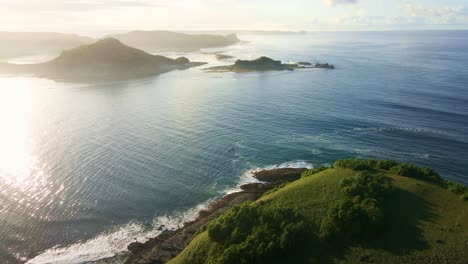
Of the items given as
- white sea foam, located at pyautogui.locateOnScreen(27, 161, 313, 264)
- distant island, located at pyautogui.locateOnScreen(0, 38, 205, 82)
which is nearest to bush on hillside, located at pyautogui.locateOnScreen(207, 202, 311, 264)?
white sea foam, located at pyautogui.locateOnScreen(27, 161, 313, 264)

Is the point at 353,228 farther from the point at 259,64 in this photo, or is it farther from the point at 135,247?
the point at 259,64

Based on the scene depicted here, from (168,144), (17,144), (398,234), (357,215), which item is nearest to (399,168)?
(398,234)

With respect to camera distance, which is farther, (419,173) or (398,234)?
(419,173)

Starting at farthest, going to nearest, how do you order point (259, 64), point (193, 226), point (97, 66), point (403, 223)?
point (259, 64)
point (97, 66)
point (193, 226)
point (403, 223)

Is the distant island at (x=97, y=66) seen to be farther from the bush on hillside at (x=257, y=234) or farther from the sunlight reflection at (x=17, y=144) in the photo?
the bush on hillside at (x=257, y=234)

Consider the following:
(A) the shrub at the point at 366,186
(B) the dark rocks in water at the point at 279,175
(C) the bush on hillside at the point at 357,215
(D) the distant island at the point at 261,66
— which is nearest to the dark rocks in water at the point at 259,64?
(D) the distant island at the point at 261,66

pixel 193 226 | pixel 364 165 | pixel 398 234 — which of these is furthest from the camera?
pixel 364 165

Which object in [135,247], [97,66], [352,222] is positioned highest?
[97,66]
